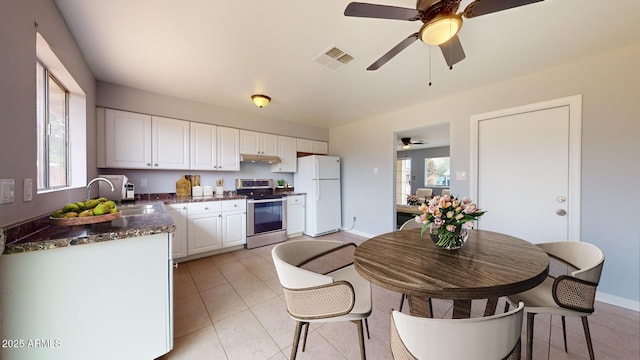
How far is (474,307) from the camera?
198 centimetres

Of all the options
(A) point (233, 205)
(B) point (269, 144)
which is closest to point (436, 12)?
(A) point (233, 205)

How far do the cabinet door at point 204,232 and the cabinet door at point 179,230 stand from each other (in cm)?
6

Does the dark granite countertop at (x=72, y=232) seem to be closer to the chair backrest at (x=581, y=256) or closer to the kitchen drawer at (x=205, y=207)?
the kitchen drawer at (x=205, y=207)

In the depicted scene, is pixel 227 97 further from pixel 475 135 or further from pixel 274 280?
pixel 475 135

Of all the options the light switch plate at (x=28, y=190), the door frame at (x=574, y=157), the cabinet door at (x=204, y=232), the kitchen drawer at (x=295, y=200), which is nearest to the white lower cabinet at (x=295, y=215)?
the kitchen drawer at (x=295, y=200)

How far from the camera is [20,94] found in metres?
1.17

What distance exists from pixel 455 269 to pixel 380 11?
1.39 metres

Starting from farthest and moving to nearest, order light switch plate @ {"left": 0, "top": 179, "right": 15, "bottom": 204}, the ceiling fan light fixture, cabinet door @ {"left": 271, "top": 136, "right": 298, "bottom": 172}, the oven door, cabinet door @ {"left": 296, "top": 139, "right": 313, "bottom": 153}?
cabinet door @ {"left": 296, "top": 139, "right": 313, "bottom": 153}, cabinet door @ {"left": 271, "top": 136, "right": 298, "bottom": 172}, the oven door, the ceiling fan light fixture, light switch plate @ {"left": 0, "top": 179, "right": 15, "bottom": 204}

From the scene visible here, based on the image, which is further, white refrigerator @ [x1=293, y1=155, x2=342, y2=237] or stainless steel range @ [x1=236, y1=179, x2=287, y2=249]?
white refrigerator @ [x1=293, y1=155, x2=342, y2=237]

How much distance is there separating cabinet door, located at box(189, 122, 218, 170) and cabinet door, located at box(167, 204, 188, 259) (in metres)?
0.71

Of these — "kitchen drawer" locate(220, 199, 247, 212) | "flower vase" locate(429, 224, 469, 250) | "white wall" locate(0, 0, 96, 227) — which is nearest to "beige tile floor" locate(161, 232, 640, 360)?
"flower vase" locate(429, 224, 469, 250)

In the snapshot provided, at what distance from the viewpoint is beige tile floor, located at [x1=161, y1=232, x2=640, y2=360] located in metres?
1.48

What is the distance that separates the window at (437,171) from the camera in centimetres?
752

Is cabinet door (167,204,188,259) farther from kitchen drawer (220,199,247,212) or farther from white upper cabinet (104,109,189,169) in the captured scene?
white upper cabinet (104,109,189,169)
